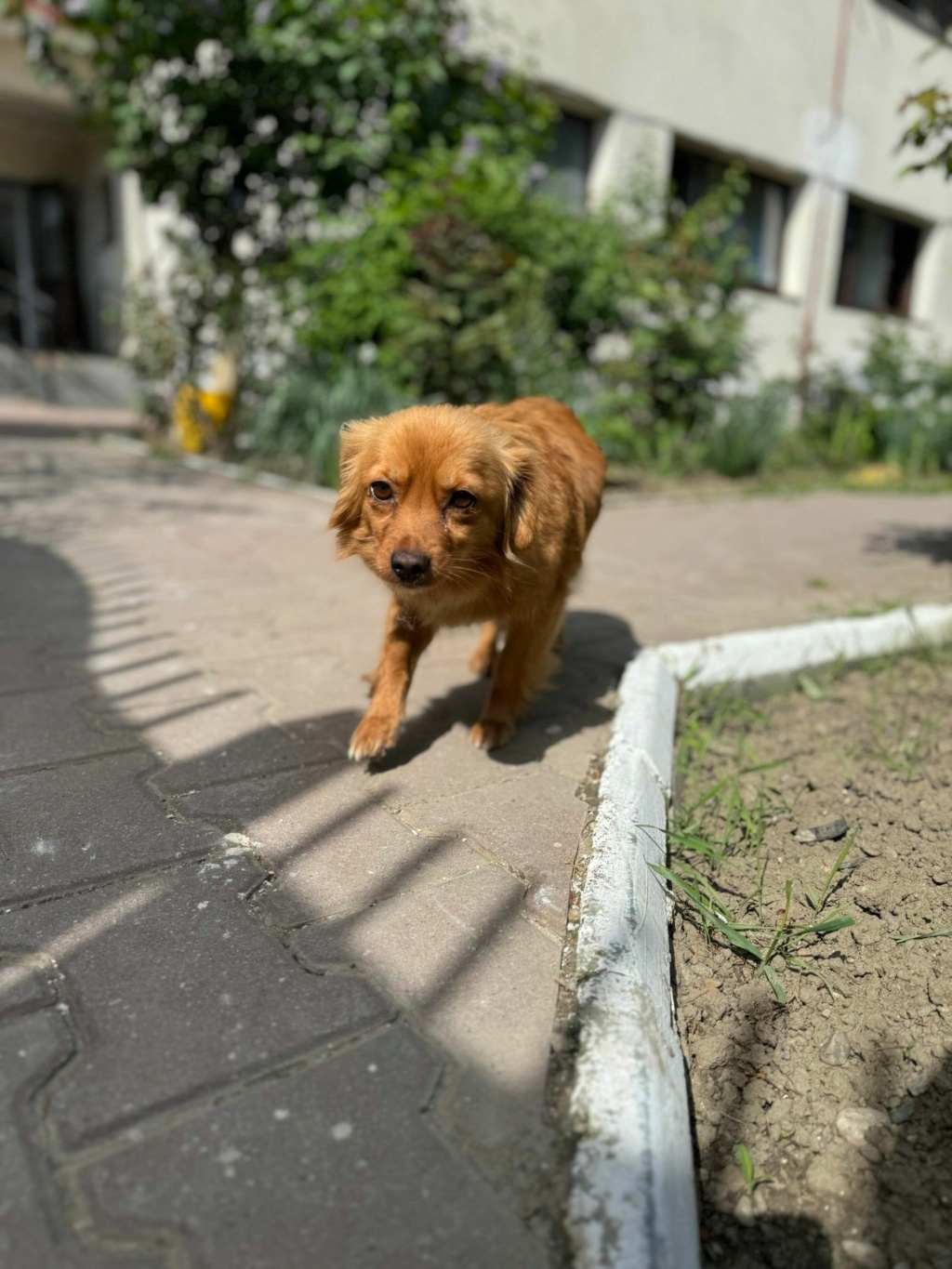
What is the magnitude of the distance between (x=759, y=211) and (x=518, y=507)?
13.3m

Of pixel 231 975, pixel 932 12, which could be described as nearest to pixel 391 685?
pixel 231 975

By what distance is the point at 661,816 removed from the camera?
7.66ft

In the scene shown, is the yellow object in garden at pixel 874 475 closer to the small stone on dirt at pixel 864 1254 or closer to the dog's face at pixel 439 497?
the dog's face at pixel 439 497

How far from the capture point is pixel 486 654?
3416 millimetres

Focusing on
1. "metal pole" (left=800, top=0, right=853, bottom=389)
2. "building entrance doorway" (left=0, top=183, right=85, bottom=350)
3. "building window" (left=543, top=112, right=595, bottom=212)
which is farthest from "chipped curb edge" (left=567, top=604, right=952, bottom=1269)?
"building entrance doorway" (left=0, top=183, right=85, bottom=350)

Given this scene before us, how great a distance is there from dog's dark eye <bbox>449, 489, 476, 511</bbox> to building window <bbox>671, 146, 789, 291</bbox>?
39.2 feet

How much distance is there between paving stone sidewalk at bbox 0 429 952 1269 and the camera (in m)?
1.22

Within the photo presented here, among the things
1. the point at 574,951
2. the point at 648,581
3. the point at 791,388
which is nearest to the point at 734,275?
the point at 791,388

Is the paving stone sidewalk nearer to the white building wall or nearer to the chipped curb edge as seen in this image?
the chipped curb edge

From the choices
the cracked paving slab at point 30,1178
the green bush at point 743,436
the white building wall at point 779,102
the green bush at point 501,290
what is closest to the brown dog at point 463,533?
the cracked paving slab at point 30,1178

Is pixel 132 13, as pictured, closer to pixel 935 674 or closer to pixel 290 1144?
pixel 935 674

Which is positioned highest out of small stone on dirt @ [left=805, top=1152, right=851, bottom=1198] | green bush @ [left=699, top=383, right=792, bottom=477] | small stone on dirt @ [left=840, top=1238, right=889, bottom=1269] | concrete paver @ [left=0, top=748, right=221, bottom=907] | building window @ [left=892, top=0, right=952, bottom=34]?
building window @ [left=892, top=0, right=952, bottom=34]

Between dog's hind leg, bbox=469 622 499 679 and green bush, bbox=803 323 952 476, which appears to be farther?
green bush, bbox=803 323 952 476

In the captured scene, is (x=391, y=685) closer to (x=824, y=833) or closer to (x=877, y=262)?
(x=824, y=833)
